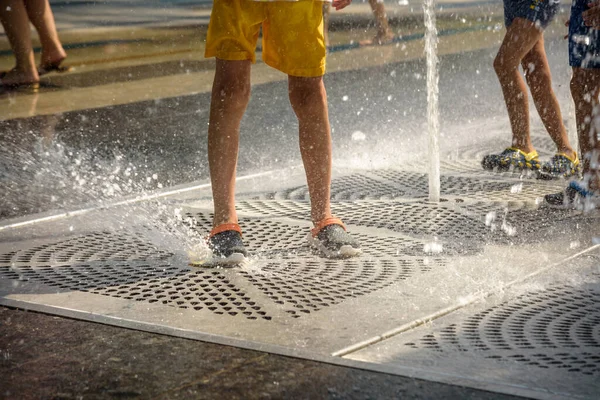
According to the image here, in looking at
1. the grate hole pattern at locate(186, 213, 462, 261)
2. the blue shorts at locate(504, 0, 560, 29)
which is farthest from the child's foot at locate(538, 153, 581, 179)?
the grate hole pattern at locate(186, 213, 462, 261)

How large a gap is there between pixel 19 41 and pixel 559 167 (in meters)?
4.54

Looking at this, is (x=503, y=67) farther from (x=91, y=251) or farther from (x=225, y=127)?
(x=91, y=251)

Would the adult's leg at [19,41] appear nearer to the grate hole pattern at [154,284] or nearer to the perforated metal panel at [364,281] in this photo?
the perforated metal panel at [364,281]

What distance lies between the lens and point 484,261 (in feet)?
11.6

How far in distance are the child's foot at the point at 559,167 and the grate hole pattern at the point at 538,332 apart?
1.66m

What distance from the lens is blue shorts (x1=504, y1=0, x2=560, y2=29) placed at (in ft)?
16.0

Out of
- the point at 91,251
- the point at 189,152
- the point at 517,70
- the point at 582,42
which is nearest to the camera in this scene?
the point at 91,251

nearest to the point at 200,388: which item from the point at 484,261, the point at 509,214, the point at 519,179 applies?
the point at 484,261

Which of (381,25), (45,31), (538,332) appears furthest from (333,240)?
(381,25)

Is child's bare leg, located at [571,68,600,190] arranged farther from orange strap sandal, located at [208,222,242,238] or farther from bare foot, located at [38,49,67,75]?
bare foot, located at [38,49,67,75]

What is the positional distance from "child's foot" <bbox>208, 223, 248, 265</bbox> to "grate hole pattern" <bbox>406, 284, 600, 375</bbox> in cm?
89

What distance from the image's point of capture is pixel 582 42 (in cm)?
435

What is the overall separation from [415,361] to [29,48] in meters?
6.06

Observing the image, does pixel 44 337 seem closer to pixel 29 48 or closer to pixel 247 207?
pixel 247 207
